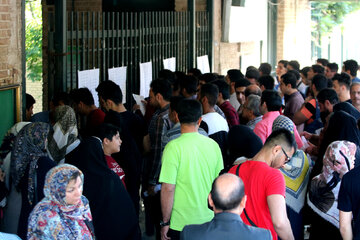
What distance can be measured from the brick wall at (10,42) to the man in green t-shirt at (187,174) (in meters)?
2.11

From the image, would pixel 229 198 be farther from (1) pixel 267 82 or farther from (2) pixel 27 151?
(1) pixel 267 82

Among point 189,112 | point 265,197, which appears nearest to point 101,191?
point 189,112

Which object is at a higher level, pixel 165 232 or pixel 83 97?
pixel 83 97

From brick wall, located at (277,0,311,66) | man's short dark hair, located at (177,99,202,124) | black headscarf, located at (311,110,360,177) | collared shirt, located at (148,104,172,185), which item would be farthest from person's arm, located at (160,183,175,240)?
brick wall, located at (277,0,311,66)

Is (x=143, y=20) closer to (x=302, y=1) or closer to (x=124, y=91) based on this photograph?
(x=124, y=91)

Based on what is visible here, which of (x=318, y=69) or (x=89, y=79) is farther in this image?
(x=318, y=69)

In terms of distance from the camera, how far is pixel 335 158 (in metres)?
5.11

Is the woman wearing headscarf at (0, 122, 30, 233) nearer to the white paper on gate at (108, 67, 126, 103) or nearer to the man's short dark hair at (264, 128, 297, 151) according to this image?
the man's short dark hair at (264, 128, 297, 151)

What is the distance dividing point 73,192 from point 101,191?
0.81 m

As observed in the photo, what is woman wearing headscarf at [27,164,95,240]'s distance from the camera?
4.23 m

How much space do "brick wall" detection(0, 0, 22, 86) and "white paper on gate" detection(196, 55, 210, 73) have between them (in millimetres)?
6026

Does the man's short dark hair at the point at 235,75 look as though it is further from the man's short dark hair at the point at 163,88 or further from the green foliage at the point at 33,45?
the green foliage at the point at 33,45

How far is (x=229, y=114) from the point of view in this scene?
24.4 feet

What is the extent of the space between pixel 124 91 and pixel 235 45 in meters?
6.08
